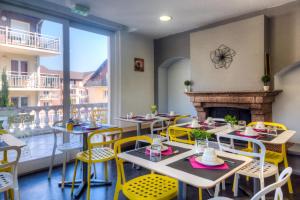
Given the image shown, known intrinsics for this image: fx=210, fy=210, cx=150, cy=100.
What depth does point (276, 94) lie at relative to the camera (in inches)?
135

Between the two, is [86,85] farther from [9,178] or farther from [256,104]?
[256,104]

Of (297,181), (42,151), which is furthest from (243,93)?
(42,151)

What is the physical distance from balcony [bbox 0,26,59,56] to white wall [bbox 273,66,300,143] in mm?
3733

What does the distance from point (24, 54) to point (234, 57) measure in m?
3.45

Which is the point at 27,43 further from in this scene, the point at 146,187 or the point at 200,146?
the point at 200,146

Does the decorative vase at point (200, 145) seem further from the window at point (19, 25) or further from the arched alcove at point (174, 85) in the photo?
the arched alcove at point (174, 85)

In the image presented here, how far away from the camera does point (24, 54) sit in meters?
3.18

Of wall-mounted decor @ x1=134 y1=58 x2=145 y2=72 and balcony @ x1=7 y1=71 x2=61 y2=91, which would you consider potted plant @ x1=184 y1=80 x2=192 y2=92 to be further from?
balcony @ x1=7 y1=71 x2=61 y2=91

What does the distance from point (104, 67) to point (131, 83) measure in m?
0.69

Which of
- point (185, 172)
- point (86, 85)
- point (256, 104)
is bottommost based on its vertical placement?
point (185, 172)

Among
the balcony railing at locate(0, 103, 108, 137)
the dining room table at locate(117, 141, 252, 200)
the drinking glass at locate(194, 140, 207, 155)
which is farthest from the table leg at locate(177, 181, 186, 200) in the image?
the balcony railing at locate(0, 103, 108, 137)

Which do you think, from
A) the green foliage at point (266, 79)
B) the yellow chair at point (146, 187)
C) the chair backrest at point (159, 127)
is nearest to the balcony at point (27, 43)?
the chair backrest at point (159, 127)

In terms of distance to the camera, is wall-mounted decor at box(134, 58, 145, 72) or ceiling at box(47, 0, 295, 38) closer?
ceiling at box(47, 0, 295, 38)

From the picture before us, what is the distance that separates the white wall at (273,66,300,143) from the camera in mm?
3289
